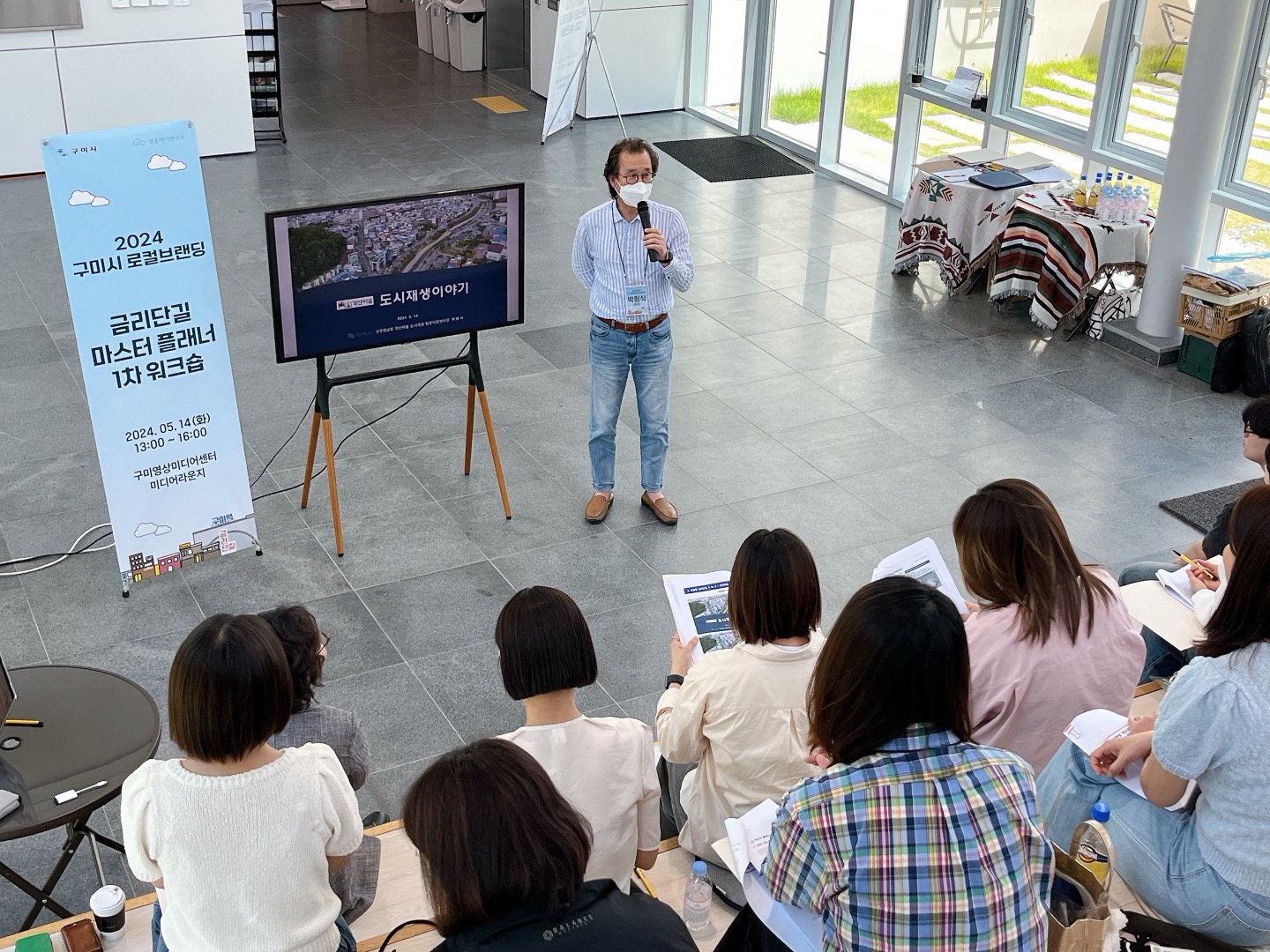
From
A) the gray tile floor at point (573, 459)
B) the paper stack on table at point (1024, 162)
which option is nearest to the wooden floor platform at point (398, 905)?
the gray tile floor at point (573, 459)

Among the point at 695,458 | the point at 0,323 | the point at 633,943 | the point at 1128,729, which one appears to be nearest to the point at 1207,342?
the point at 695,458

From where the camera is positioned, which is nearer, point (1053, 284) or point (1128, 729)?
point (1128, 729)

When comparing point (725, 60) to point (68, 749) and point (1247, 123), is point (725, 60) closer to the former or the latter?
point (1247, 123)

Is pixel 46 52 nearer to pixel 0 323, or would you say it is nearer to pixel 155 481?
pixel 0 323

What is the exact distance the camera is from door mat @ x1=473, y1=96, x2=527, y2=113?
11.6 metres

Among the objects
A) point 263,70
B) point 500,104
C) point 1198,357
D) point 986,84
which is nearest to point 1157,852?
point 1198,357

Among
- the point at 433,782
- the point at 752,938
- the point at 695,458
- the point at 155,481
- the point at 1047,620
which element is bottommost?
the point at 695,458

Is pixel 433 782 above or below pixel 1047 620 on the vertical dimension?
above

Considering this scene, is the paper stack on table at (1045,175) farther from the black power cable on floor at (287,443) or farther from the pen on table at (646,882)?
the pen on table at (646,882)

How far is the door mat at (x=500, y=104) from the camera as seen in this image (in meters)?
11.6

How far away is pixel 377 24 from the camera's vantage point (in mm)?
15195

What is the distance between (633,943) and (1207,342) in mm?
5909

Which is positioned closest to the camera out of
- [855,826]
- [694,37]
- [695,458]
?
[855,826]

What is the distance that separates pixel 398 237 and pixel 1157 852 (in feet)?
10.8
